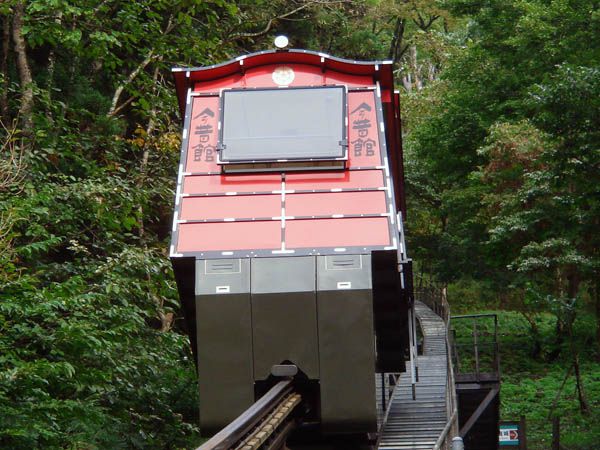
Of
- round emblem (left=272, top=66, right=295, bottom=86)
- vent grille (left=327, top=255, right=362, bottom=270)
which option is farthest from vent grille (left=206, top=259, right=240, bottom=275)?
round emblem (left=272, top=66, right=295, bottom=86)

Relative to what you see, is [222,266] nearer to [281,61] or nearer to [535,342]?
[281,61]

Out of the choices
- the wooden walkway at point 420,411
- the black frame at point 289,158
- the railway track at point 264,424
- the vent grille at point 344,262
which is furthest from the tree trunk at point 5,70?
the wooden walkway at point 420,411

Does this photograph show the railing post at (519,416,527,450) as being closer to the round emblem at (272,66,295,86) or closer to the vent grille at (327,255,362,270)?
the vent grille at (327,255,362,270)

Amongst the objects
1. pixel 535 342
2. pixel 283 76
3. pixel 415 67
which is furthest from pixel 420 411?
pixel 415 67

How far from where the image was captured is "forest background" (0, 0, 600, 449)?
11969 mm

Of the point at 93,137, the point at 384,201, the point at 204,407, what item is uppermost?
the point at 93,137

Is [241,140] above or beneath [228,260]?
above

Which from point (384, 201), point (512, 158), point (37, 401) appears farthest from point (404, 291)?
point (512, 158)

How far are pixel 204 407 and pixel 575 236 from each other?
41.3 feet

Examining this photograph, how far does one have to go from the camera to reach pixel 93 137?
1722cm

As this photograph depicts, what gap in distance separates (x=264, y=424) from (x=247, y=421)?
966 mm

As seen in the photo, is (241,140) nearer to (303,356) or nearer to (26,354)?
(303,356)

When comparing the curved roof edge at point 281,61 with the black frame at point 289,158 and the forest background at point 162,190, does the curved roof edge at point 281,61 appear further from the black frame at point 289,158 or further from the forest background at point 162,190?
the forest background at point 162,190

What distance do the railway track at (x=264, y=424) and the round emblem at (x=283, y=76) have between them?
3874 mm
